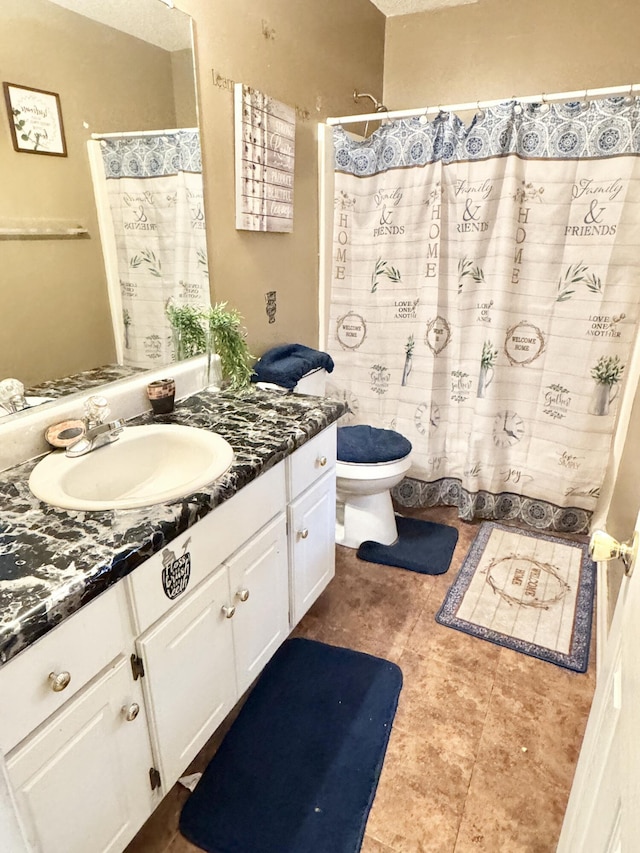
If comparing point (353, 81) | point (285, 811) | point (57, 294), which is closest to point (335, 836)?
point (285, 811)

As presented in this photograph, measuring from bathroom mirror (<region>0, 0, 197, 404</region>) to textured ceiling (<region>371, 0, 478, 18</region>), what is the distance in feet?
4.41

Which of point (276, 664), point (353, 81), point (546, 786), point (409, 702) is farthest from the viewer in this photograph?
point (353, 81)

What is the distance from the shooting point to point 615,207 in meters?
1.98

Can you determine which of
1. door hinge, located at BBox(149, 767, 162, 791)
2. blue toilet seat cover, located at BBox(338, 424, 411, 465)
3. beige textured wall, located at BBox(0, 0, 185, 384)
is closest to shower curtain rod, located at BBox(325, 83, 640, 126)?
beige textured wall, located at BBox(0, 0, 185, 384)

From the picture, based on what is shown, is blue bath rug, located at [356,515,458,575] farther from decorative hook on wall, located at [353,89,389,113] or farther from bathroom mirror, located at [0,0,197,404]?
decorative hook on wall, located at [353,89,389,113]

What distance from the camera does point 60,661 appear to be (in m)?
0.85

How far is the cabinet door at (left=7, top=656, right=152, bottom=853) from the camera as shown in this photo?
840 millimetres

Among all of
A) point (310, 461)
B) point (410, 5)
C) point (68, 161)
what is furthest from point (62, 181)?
point (410, 5)

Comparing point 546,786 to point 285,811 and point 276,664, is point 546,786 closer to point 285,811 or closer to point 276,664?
point 285,811

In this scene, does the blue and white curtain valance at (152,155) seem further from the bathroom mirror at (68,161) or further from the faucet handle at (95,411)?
the faucet handle at (95,411)

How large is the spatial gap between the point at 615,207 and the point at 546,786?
198 cm

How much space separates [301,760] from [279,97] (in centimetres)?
222

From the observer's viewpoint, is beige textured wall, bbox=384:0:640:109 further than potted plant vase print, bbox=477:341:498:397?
No

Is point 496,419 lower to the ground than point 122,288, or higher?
lower
